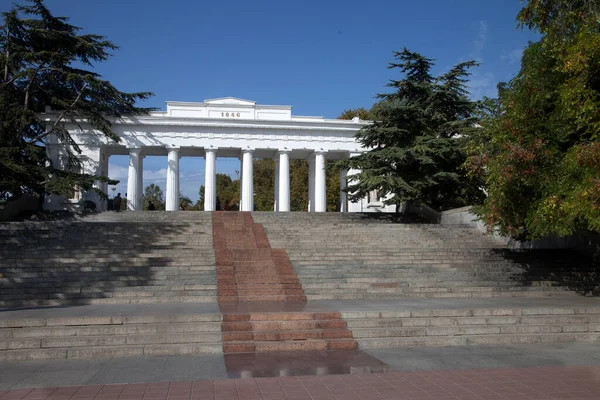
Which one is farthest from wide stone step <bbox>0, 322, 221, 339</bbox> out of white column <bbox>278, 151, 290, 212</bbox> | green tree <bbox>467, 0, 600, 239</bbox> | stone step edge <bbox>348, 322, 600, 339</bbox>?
white column <bbox>278, 151, 290, 212</bbox>

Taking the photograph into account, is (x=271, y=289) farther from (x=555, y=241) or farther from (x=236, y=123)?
(x=236, y=123)

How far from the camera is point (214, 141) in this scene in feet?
119

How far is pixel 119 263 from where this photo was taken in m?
15.3

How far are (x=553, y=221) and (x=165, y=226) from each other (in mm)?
14586

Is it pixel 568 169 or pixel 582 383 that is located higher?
pixel 568 169

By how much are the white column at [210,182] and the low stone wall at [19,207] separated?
419 inches

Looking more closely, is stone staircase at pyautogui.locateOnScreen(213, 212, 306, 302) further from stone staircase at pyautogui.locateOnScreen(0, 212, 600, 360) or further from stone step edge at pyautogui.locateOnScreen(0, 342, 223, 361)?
stone step edge at pyautogui.locateOnScreen(0, 342, 223, 361)

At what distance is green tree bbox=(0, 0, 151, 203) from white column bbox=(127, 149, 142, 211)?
10.1 ft

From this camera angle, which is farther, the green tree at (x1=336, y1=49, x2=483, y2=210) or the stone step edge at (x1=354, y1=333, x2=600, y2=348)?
the green tree at (x1=336, y1=49, x2=483, y2=210)

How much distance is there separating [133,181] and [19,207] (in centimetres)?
840

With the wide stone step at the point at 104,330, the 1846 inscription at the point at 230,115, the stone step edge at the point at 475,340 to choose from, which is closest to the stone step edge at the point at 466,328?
the stone step edge at the point at 475,340

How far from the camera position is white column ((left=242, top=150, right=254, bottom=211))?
36062 mm

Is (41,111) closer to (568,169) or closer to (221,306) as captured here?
(221,306)

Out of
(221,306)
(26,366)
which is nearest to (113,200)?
(221,306)
